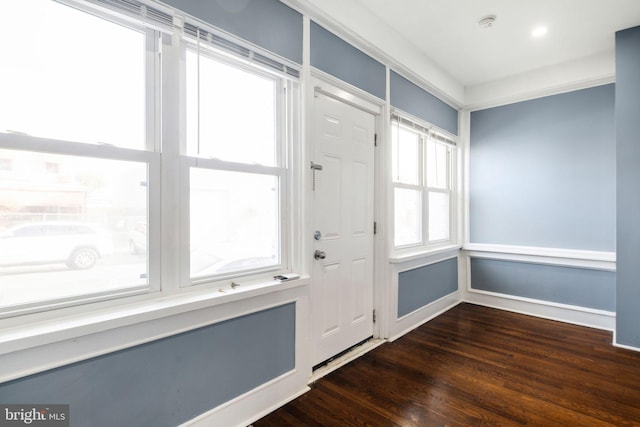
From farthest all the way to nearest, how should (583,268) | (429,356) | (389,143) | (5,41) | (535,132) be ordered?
(535,132), (583,268), (389,143), (429,356), (5,41)

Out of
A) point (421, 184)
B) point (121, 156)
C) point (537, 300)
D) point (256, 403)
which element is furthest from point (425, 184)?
point (121, 156)

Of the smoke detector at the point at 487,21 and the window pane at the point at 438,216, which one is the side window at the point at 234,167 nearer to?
the smoke detector at the point at 487,21

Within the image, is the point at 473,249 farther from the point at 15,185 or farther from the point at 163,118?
the point at 15,185

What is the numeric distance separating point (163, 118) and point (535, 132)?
13.7ft

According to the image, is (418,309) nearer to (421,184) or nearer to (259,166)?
(421,184)

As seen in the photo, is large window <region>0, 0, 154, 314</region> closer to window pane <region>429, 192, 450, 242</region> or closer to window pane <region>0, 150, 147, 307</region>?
window pane <region>0, 150, 147, 307</region>

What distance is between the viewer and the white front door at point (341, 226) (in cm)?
240

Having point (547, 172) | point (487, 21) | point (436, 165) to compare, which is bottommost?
point (547, 172)

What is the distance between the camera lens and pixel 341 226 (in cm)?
260

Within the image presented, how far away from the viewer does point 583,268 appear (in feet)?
11.4

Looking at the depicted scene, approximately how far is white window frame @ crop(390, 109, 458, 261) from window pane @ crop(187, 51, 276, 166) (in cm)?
149

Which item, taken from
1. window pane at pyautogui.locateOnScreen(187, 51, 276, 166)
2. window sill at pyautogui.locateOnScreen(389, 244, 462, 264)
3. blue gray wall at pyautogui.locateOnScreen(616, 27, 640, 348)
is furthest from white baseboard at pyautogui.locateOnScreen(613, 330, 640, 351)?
window pane at pyautogui.locateOnScreen(187, 51, 276, 166)

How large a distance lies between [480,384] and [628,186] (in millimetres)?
2296

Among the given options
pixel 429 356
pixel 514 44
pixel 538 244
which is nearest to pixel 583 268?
pixel 538 244
